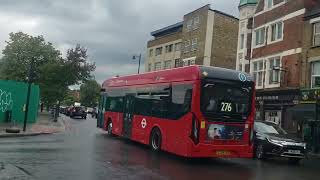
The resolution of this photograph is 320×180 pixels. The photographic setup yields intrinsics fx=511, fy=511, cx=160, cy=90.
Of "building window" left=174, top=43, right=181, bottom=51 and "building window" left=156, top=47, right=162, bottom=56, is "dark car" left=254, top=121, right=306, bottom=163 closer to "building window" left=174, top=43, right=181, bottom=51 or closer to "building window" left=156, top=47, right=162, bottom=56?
"building window" left=174, top=43, right=181, bottom=51

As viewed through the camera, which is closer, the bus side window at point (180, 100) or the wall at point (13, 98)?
the bus side window at point (180, 100)

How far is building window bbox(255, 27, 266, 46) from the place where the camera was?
39.5 meters

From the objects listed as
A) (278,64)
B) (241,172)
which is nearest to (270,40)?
(278,64)

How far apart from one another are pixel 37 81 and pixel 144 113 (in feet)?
133

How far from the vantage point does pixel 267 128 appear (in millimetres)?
21156

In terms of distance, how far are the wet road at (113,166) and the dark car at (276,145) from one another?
1.89 metres

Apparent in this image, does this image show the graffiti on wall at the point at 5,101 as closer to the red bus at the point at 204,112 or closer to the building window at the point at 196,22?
the red bus at the point at 204,112

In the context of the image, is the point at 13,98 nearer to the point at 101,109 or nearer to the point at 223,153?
the point at 101,109

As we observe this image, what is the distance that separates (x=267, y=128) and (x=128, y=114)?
598 centimetres

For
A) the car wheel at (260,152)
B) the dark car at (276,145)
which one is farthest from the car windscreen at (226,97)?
the car wheel at (260,152)

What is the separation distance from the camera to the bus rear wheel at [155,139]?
18625mm

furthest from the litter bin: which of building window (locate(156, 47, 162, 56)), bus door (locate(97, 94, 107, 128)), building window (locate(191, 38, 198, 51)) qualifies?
building window (locate(156, 47, 162, 56))

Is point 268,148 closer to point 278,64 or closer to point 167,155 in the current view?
point 167,155

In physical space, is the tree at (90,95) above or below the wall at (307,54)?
above
